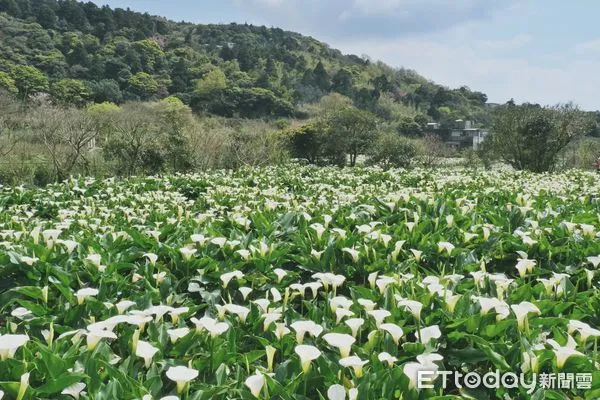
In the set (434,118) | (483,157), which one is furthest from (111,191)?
(434,118)

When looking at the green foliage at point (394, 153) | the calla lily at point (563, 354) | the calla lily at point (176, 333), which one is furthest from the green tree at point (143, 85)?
the calla lily at point (563, 354)

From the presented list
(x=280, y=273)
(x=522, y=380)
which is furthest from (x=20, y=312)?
(x=522, y=380)

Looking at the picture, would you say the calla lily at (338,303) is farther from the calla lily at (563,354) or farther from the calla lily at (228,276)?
the calla lily at (563,354)

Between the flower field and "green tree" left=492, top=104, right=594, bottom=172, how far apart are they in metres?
16.3

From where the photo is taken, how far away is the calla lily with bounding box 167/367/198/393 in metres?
1.57

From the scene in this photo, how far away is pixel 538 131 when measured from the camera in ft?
62.5

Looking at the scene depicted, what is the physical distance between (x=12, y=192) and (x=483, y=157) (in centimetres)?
2119

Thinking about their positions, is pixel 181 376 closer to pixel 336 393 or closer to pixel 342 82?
pixel 336 393

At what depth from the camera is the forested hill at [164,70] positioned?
47.2 m

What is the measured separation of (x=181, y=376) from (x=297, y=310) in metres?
1.34

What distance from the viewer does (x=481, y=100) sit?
8725 centimetres

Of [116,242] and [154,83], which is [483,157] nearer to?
[116,242]

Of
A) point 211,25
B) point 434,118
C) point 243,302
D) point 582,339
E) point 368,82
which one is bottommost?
point 243,302

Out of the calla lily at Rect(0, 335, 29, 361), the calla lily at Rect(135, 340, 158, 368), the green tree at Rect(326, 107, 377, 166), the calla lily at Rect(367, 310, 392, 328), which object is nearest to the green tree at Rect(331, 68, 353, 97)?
the green tree at Rect(326, 107, 377, 166)
